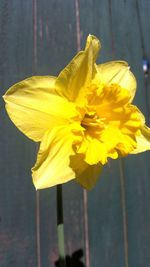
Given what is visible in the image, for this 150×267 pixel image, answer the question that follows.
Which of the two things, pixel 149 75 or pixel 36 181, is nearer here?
pixel 36 181

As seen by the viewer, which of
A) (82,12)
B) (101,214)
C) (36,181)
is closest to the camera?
(36,181)

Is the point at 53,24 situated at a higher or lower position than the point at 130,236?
higher

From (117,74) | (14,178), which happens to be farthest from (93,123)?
(14,178)

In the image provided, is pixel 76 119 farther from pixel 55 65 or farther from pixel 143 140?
pixel 55 65

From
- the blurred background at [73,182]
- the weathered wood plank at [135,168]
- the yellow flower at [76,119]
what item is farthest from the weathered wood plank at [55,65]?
the yellow flower at [76,119]

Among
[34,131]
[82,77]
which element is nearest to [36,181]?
[34,131]

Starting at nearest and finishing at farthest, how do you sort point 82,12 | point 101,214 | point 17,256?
point 17,256, point 101,214, point 82,12

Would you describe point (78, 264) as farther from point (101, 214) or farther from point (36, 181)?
point (36, 181)
